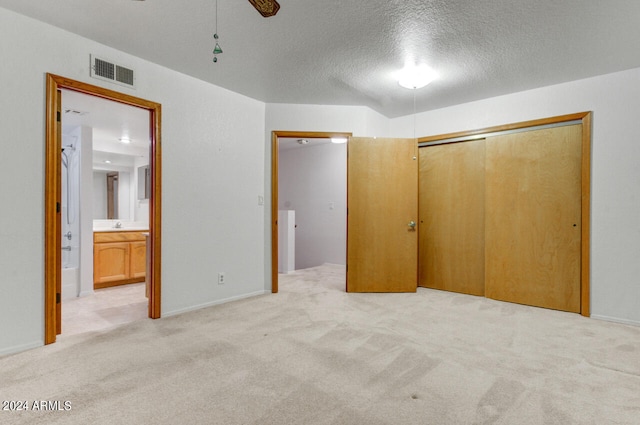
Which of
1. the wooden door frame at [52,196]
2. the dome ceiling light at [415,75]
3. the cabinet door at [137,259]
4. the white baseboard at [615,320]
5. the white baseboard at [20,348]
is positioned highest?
the dome ceiling light at [415,75]

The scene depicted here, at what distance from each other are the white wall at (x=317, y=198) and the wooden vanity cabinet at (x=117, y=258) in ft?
9.65

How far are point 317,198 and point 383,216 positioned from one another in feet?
8.39

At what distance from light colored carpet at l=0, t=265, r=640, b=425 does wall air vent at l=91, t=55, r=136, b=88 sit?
212 cm

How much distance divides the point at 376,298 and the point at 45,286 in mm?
3052

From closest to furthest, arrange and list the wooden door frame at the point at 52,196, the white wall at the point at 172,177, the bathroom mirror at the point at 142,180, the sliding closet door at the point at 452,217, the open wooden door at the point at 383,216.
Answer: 1. the white wall at the point at 172,177
2. the wooden door frame at the point at 52,196
3. the sliding closet door at the point at 452,217
4. the open wooden door at the point at 383,216
5. the bathroom mirror at the point at 142,180

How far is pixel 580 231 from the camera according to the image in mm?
3199

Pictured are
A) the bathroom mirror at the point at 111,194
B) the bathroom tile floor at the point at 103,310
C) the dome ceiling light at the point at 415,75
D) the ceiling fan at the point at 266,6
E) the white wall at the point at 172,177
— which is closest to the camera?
the ceiling fan at the point at 266,6

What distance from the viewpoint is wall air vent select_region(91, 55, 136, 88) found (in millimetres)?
2604

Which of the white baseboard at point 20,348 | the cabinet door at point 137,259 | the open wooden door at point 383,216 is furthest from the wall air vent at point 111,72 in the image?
the cabinet door at point 137,259

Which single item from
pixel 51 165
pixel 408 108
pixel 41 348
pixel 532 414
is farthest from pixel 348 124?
pixel 41 348

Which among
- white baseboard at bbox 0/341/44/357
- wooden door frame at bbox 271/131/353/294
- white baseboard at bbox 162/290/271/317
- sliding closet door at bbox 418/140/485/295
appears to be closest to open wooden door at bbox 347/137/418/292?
sliding closet door at bbox 418/140/485/295

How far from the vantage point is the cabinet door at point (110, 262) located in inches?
174

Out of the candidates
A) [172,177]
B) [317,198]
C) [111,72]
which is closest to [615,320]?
[172,177]

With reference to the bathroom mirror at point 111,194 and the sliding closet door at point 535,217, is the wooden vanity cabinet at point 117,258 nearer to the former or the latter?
the bathroom mirror at point 111,194
